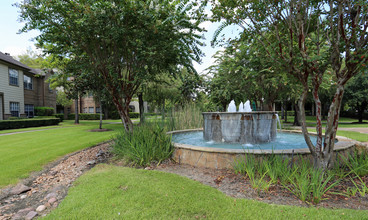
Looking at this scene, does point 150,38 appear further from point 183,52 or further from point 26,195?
point 26,195

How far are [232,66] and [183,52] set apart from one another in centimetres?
515

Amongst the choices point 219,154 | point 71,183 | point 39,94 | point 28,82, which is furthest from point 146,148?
point 39,94

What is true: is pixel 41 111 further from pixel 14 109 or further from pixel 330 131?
pixel 330 131

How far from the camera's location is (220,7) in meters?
3.99

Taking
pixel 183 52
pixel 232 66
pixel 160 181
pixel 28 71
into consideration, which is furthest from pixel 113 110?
pixel 160 181

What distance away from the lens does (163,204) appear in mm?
2826

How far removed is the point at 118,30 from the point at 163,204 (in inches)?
184

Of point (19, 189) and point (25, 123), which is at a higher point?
point (25, 123)

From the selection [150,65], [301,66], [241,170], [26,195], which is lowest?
[26,195]

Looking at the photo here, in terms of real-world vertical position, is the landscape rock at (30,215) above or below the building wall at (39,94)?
below

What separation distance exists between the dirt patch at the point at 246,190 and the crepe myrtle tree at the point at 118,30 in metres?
3.36

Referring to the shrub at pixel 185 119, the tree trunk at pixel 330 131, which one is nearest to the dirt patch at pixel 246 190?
the tree trunk at pixel 330 131

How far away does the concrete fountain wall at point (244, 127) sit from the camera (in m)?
6.21

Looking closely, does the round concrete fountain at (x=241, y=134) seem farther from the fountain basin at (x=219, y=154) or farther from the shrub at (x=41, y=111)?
the shrub at (x=41, y=111)
